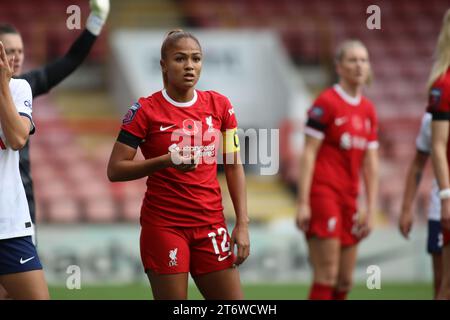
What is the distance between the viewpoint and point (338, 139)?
7148 mm

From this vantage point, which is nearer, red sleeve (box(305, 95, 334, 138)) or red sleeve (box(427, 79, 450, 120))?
red sleeve (box(427, 79, 450, 120))

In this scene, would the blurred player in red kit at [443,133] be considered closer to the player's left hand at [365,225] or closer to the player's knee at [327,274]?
Result: the player's knee at [327,274]

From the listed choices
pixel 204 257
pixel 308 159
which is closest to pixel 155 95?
pixel 204 257

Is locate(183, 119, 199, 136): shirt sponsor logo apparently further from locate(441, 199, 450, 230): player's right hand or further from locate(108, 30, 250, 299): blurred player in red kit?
locate(441, 199, 450, 230): player's right hand

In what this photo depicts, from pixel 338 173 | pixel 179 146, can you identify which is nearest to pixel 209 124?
pixel 179 146

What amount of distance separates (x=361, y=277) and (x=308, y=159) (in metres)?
4.72

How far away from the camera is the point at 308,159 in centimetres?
710

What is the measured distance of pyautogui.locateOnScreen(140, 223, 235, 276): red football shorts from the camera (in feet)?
16.0

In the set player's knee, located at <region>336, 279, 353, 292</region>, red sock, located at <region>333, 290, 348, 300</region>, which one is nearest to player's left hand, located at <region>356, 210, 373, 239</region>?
player's knee, located at <region>336, 279, 353, 292</region>

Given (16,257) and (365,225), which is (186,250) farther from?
A: (365,225)

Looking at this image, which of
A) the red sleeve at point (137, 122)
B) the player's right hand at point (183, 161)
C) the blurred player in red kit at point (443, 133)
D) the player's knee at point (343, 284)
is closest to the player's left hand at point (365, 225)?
the player's knee at point (343, 284)

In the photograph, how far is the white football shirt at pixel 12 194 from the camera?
15.1ft

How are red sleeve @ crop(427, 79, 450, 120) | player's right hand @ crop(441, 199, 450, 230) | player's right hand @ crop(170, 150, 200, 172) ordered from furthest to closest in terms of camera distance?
red sleeve @ crop(427, 79, 450, 120) → player's right hand @ crop(441, 199, 450, 230) → player's right hand @ crop(170, 150, 200, 172)

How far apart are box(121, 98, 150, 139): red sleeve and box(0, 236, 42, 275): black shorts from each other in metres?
0.75
